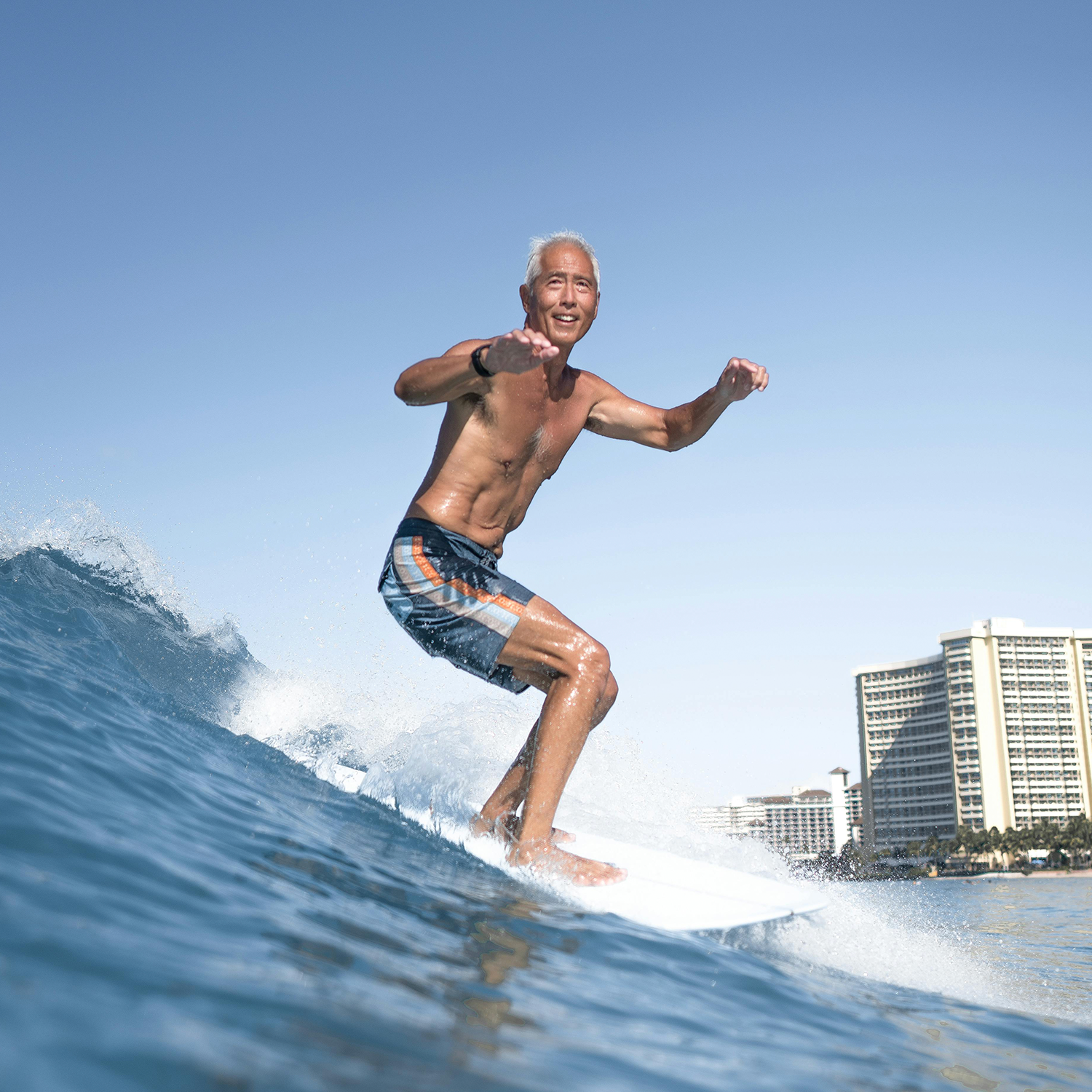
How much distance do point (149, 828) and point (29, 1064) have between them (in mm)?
1686

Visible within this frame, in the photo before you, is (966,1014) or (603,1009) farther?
(966,1014)

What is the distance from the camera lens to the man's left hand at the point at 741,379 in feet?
12.8

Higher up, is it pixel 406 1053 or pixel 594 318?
pixel 594 318

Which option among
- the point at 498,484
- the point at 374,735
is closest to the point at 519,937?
the point at 498,484

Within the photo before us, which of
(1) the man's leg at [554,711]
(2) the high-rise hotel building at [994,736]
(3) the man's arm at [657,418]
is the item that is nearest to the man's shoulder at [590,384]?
(3) the man's arm at [657,418]

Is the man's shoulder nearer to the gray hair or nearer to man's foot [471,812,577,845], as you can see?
the gray hair

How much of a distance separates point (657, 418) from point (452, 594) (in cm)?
145

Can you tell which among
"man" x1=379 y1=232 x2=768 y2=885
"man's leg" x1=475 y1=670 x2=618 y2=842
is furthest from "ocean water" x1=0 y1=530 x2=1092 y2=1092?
"man" x1=379 y1=232 x2=768 y2=885

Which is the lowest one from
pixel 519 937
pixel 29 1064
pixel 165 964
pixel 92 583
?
pixel 29 1064

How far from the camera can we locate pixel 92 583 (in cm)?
886

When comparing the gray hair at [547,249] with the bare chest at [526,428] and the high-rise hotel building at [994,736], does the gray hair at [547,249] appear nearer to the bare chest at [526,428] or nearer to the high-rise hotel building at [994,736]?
the bare chest at [526,428]

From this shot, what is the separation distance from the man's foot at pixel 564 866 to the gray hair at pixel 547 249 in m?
2.43

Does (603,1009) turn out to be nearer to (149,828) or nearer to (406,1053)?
(406,1053)

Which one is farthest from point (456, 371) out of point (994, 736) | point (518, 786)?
point (994, 736)
